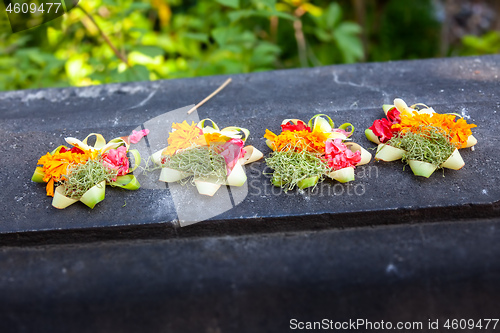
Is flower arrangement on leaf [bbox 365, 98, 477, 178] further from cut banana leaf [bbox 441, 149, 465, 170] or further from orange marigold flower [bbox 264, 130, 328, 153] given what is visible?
orange marigold flower [bbox 264, 130, 328, 153]

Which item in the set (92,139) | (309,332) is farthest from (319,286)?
(92,139)

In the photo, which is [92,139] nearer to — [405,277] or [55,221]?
[55,221]

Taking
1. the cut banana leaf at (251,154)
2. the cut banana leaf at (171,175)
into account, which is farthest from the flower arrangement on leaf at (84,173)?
the cut banana leaf at (251,154)

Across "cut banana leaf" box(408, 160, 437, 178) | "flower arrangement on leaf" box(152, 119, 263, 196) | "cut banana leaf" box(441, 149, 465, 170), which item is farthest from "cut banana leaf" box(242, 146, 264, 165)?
"cut banana leaf" box(441, 149, 465, 170)

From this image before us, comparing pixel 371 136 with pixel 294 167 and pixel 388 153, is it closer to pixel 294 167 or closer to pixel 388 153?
pixel 388 153

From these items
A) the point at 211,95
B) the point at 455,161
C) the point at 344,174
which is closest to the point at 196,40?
the point at 211,95

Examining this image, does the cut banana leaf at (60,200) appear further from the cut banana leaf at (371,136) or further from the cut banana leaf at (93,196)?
the cut banana leaf at (371,136)
